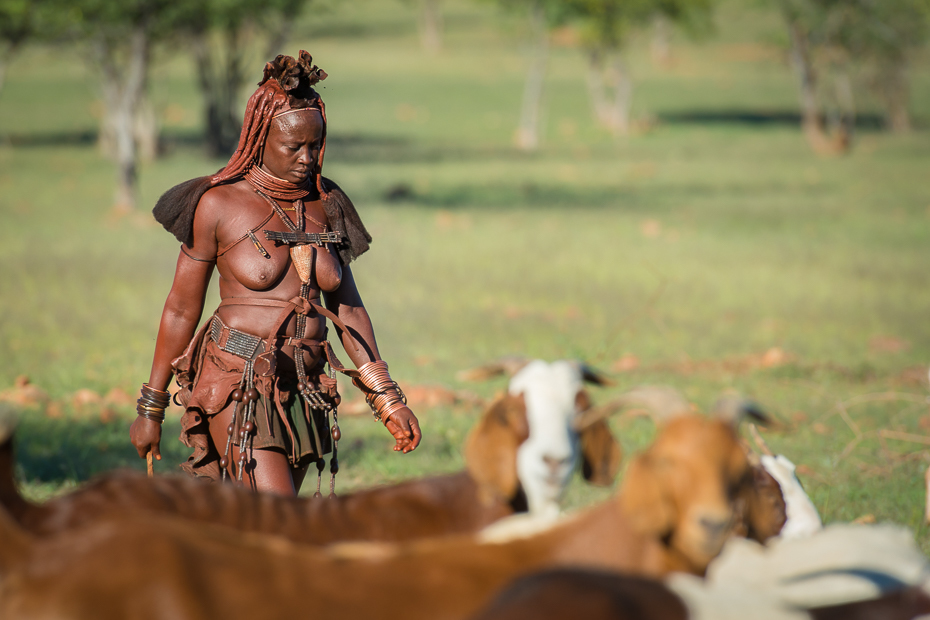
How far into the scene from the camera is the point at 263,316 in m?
4.38

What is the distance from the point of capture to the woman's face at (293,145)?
440 cm

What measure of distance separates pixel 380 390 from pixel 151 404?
3.38 feet

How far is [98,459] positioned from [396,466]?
2.12 metres

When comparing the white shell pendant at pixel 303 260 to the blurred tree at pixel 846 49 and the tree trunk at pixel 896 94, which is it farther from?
the tree trunk at pixel 896 94

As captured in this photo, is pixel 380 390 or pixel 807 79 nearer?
pixel 380 390

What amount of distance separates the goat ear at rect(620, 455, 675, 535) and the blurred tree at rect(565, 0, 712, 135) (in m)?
35.4

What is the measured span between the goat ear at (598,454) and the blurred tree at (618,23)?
34834mm

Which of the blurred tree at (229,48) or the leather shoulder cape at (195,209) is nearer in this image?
the leather shoulder cape at (195,209)

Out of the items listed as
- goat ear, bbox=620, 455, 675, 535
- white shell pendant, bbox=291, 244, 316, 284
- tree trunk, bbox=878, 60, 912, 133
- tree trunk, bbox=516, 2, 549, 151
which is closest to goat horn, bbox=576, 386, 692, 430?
goat ear, bbox=620, 455, 675, 535

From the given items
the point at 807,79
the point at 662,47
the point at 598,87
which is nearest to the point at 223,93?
the point at 598,87

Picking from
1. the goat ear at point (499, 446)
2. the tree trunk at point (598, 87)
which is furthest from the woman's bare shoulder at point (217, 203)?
the tree trunk at point (598, 87)

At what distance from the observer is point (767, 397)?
901 centimetres

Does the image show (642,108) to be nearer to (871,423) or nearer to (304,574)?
(871,423)

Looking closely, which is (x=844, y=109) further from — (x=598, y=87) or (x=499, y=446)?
(x=499, y=446)
